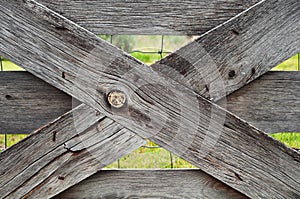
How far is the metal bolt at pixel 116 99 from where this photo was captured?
1974mm

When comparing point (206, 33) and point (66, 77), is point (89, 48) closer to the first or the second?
point (66, 77)

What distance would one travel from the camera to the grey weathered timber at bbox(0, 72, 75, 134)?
2.17 meters

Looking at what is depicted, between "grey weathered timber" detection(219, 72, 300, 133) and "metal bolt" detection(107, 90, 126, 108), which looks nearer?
"metal bolt" detection(107, 90, 126, 108)

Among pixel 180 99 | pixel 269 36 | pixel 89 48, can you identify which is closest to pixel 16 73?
pixel 89 48

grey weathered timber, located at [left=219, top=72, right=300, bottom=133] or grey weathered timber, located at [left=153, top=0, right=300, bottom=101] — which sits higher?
grey weathered timber, located at [left=153, top=0, right=300, bottom=101]

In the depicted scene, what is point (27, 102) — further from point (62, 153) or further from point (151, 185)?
point (151, 185)

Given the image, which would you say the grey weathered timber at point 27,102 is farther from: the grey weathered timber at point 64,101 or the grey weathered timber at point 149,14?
the grey weathered timber at point 149,14

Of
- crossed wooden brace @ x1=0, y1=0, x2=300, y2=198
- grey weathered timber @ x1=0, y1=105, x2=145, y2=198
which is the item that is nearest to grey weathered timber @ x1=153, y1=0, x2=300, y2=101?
crossed wooden brace @ x1=0, y1=0, x2=300, y2=198

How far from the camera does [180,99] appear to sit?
200cm

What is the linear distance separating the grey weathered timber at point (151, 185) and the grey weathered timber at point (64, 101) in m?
0.40

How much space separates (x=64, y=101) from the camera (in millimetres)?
2186

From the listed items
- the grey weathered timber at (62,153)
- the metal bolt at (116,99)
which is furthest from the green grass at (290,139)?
the metal bolt at (116,99)

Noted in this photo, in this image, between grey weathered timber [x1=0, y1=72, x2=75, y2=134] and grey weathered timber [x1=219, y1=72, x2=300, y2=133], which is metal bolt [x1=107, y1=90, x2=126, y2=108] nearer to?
grey weathered timber [x1=0, y1=72, x2=75, y2=134]

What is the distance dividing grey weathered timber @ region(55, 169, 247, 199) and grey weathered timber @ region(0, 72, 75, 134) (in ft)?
1.35
